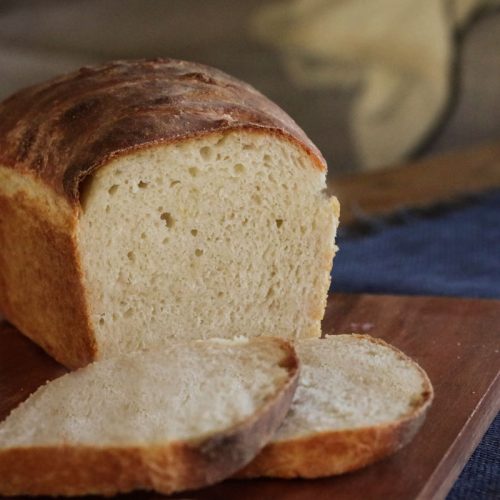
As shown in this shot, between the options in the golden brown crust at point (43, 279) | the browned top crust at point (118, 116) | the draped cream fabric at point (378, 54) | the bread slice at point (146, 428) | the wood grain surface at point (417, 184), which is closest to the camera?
the bread slice at point (146, 428)

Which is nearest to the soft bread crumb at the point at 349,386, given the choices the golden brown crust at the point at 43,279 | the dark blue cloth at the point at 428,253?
the golden brown crust at the point at 43,279

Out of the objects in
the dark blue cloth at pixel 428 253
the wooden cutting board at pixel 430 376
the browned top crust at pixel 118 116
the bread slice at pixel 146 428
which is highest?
the browned top crust at pixel 118 116

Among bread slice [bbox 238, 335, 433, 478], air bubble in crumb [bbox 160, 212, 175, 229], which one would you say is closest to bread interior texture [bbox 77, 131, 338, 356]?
air bubble in crumb [bbox 160, 212, 175, 229]

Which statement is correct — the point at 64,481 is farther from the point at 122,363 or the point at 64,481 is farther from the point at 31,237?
the point at 31,237

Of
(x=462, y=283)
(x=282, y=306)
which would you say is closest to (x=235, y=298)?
(x=282, y=306)

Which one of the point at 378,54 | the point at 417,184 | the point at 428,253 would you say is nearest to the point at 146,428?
the point at 428,253

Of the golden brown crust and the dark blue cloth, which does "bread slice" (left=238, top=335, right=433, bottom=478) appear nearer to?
the golden brown crust

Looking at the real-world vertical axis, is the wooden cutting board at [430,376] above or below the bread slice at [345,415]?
below

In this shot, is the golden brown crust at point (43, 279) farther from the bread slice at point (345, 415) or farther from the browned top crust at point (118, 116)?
the bread slice at point (345, 415)
